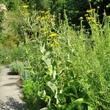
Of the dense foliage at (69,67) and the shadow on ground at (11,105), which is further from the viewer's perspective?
the shadow on ground at (11,105)

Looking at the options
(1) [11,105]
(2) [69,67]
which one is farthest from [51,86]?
(1) [11,105]

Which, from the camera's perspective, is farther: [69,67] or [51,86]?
[69,67]

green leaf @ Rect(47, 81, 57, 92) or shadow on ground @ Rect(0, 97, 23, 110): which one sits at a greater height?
green leaf @ Rect(47, 81, 57, 92)

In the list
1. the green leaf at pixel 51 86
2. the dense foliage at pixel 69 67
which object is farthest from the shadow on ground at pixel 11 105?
the green leaf at pixel 51 86

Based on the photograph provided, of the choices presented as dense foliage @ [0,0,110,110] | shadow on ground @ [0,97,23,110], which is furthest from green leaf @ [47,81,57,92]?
shadow on ground @ [0,97,23,110]

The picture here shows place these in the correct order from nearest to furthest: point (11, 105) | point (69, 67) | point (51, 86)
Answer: point (51, 86) → point (69, 67) → point (11, 105)

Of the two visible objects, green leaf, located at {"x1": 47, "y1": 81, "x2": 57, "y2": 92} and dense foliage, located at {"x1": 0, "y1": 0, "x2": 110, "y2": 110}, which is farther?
green leaf, located at {"x1": 47, "y1": 81, "x2": 57, "y2": 92}

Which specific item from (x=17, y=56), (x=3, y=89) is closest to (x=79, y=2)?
(x=17, y=56)

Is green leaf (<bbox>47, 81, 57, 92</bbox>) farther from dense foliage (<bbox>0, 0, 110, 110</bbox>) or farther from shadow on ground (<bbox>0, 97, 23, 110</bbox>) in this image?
shadow on ground (<bbox>0, 97, 23, 110</bbox>)

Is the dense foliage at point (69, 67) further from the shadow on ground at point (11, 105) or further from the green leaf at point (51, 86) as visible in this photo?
the shadow on ground at point (11, 105)

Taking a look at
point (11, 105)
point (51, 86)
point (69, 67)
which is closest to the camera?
point (51, 86)

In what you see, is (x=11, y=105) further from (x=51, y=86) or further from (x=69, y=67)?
(x=51, y=86)

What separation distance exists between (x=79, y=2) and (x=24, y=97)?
6872 mm

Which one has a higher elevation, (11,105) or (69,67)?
(69,67)
